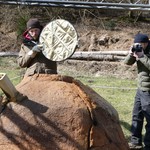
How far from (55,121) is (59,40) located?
829mm

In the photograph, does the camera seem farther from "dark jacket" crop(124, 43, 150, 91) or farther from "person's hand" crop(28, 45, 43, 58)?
"person's hand" crop(28, 45, 43, 58)

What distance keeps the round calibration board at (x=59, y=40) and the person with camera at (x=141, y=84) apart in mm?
1389

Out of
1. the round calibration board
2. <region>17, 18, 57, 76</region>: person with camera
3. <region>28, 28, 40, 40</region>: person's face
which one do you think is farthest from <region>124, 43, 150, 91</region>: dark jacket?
the round calibration board

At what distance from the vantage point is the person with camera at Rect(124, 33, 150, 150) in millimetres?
5422

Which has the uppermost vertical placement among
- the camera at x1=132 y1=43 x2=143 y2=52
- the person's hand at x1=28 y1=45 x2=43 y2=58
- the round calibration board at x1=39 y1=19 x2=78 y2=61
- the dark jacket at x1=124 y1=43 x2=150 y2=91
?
the round calibration board at x1=39 y1=19 x2=78 y2=61

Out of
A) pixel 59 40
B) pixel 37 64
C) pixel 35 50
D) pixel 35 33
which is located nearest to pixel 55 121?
pixel 59 40

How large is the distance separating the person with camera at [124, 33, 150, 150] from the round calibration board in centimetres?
139

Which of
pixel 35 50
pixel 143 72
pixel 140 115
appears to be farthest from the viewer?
pixel 140 115

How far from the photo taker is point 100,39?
45.7ft

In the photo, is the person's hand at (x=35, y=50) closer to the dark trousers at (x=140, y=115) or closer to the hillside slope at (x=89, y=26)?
the dark trousers at (x=140, y=115)

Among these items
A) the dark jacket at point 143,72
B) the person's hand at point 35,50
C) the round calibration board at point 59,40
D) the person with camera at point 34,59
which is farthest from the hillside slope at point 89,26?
the round calibration board at point 59,40

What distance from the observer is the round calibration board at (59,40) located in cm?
413

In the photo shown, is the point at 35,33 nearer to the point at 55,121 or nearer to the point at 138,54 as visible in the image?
the point at 138,54

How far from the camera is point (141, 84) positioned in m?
5.68
